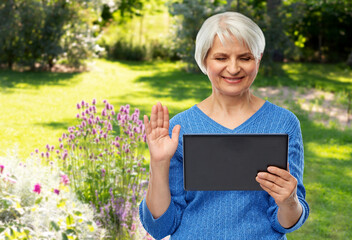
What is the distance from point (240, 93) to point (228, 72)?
135mm

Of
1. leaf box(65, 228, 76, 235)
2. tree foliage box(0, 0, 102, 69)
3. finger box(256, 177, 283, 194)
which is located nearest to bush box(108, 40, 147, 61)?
tree foliage box(0, 0, 102, 69)

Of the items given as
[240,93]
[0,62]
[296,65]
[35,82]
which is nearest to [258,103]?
[240,93]

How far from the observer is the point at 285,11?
15.2 meters

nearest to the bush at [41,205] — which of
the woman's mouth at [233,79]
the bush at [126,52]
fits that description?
the woman's mouth at [233,79]

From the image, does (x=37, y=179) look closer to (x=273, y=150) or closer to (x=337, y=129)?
(x=273, y=150)

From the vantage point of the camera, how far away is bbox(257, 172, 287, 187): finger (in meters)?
1.81

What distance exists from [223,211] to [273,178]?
16.0 inches

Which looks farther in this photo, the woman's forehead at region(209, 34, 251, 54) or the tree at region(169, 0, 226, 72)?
the tree at region(169, 0, 226, 72)

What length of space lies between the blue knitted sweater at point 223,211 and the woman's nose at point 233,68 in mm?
278

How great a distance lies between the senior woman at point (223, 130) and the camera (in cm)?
200

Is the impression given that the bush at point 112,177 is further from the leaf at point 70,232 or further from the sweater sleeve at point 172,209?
the sweater sleeve at point 172,209

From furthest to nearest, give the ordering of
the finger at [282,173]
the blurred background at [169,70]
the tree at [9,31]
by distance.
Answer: the tree at [9,31], the blurred background at [169,70], the finger at [282,173]

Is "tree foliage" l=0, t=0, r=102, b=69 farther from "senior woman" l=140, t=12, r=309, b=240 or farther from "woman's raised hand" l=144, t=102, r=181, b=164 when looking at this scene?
"woman's raised hand" l=144, t=102, r=181, b=164

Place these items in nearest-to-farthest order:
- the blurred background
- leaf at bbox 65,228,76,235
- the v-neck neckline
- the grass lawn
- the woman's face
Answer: the woman's face, the v-neck neckline, leaf at bbox 65,228,76,235, the grass lawn, the blurred background
